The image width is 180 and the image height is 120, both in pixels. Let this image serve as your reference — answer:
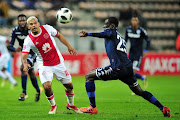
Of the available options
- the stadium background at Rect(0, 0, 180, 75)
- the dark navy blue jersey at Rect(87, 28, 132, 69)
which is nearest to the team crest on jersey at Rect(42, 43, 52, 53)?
the dark navy blue jersey at Rect(87, 28, 132, 69)

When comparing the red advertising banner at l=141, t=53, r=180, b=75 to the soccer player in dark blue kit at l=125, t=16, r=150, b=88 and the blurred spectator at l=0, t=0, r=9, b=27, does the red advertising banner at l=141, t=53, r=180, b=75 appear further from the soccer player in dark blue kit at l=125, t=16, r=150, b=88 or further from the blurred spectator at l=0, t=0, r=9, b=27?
the blurred spectator at l=0, t=0, r=9, b=27

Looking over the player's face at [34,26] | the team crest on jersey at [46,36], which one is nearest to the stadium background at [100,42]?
the team crest on jersey at [46,36]

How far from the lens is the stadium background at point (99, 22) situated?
66.9 feet

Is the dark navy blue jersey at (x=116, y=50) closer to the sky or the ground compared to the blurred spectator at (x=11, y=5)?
closer to the ground

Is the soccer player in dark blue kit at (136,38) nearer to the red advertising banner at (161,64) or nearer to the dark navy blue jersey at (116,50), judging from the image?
the dark navy blue jersey at (116,50)

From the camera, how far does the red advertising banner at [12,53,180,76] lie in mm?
20141

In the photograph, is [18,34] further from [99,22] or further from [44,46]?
[99,22]

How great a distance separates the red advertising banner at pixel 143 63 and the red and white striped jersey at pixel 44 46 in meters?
11.9

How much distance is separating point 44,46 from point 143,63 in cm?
1321

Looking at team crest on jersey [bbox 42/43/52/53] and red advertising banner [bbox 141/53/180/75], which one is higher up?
team crest on jersey [bbox 42/43/52/53]

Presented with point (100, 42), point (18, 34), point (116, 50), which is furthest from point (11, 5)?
point (116, 50)

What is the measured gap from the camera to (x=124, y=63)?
306 inches

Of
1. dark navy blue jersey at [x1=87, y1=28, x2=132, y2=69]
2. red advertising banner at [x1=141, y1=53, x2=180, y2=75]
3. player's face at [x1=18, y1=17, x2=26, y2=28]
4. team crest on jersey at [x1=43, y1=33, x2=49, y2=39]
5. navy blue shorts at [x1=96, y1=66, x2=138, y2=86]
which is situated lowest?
red advertising banner at [x1=141, y1=53, x2=180, y2=75]

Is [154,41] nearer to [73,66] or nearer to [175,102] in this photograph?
[73,66]
